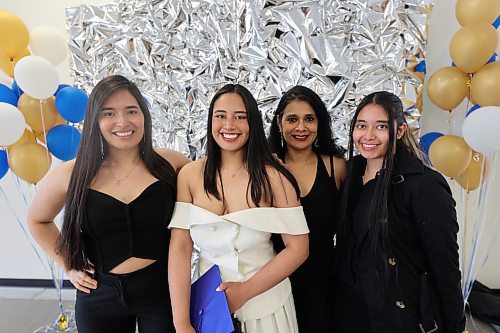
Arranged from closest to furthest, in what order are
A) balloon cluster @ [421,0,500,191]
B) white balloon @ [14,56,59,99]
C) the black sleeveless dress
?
the black sleeveless dress, balloon cluster @ [421,0,500,191], white balloon @ [14,56,59,99]

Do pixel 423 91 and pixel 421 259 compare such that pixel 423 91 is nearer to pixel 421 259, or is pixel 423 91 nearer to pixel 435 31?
pixel 435 31

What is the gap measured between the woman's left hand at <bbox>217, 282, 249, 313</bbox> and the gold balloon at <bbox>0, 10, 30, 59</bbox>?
1.73 meters

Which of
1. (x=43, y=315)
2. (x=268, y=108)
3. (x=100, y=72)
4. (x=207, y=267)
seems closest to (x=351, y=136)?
(x=207, y=267)

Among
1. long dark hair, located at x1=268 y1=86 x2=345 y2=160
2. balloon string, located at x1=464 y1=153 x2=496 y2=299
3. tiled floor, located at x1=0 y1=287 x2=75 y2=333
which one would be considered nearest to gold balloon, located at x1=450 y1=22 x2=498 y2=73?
balloon string, located at x1=464 y1=153 x2=496 y2=299

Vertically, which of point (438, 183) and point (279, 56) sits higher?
point (279, 56)

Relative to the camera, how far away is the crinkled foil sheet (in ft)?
6.31

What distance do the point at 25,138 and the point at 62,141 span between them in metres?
0.26

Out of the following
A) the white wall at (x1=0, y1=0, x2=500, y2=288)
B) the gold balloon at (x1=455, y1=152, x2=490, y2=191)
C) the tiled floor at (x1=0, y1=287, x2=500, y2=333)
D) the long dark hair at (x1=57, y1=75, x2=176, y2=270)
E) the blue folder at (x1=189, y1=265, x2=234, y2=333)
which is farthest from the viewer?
the tiled floor at (x1=0, y1=287, x2=500, y2=333)

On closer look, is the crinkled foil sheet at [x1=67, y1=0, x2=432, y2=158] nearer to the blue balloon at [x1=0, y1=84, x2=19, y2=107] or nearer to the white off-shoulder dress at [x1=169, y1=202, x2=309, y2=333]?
the blue balloon at [x1=0, y1=84, x2=19, y2=107]

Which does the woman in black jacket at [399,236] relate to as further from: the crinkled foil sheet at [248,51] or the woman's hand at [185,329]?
the crinkled foil sheet at [248,51]

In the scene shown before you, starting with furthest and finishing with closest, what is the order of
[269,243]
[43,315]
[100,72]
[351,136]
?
[43,315]
[100,72]
[351,136]
[269,243]

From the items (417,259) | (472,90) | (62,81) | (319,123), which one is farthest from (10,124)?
(472,90)

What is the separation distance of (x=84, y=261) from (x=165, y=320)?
0.35 m

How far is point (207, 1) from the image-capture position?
2023 millimetres
